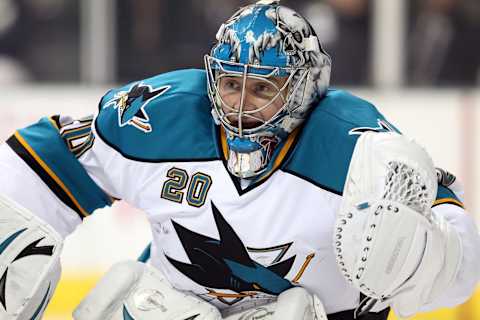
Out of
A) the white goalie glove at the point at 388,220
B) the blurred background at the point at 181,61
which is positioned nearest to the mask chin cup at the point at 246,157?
the white goalie glove at the point at 388,220

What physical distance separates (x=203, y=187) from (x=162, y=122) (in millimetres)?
196

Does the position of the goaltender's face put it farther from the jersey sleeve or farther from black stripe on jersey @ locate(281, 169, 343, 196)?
the jersey sleeve

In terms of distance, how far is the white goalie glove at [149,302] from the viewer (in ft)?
8.79

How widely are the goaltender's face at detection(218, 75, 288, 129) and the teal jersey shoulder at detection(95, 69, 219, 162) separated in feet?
0.49

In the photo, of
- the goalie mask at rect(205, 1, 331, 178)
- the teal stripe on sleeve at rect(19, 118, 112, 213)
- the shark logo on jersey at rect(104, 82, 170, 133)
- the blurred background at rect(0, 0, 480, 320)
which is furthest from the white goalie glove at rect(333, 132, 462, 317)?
the blurred background at rect(0, 0, 480, 320)

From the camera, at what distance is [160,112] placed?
281 cm

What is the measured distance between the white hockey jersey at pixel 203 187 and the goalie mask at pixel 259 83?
0.05 meters

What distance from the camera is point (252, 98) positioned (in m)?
2.64

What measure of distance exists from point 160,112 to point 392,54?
2.27 meters

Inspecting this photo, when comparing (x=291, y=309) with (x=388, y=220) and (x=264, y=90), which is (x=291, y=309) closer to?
(x=388, y=220)

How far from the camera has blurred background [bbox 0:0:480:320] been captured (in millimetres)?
4574

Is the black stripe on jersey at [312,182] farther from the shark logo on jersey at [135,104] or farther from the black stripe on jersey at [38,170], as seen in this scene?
the black stripe on jersey at [38,170]

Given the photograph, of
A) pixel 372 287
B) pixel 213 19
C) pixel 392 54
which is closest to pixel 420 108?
pixel 392 54

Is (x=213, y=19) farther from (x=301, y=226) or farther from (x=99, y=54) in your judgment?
(x=301, y=226)
